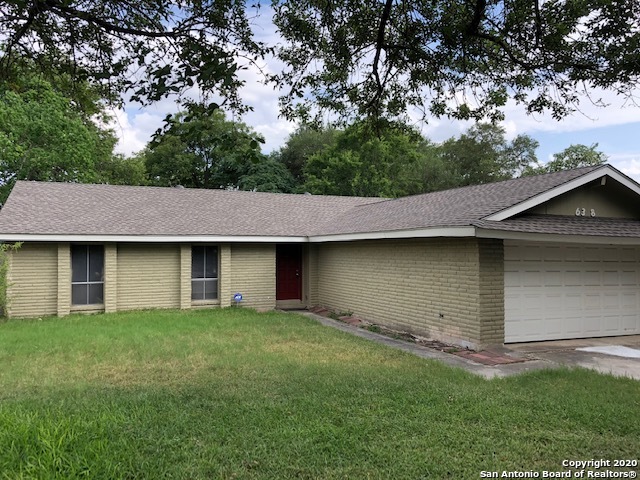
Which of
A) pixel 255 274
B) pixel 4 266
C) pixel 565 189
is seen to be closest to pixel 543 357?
pixel 565 189

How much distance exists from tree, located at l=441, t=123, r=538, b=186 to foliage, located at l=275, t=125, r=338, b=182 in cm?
1141

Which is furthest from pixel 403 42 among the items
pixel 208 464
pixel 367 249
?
pixel 367 249

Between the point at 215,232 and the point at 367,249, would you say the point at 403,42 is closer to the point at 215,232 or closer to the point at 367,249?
the point at 367,249

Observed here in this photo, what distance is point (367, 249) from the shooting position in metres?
13.8

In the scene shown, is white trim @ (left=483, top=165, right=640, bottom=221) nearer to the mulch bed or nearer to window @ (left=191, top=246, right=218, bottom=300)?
the mulch bed

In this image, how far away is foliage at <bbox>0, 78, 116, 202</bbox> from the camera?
22.9 meters

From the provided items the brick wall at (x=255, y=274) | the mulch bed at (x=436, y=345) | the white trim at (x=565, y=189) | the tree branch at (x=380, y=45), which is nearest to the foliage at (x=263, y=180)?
the brick wall at (x=255, y=274)

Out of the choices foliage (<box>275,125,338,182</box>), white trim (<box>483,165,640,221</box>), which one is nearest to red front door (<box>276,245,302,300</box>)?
white trim (<box>483,165,640,221</box>)

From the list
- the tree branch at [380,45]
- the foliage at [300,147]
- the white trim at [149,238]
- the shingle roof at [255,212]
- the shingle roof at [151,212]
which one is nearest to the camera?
the tree branch at [380,45]

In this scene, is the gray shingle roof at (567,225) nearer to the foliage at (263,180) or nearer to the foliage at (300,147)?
the foliage at (263,180)

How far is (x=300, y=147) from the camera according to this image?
4253 centimetres

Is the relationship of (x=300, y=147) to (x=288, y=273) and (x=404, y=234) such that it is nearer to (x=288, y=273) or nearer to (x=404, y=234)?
(x=288, y=273)

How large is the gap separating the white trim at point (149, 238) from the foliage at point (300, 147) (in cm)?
2634

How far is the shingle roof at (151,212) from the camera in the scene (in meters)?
13.8
